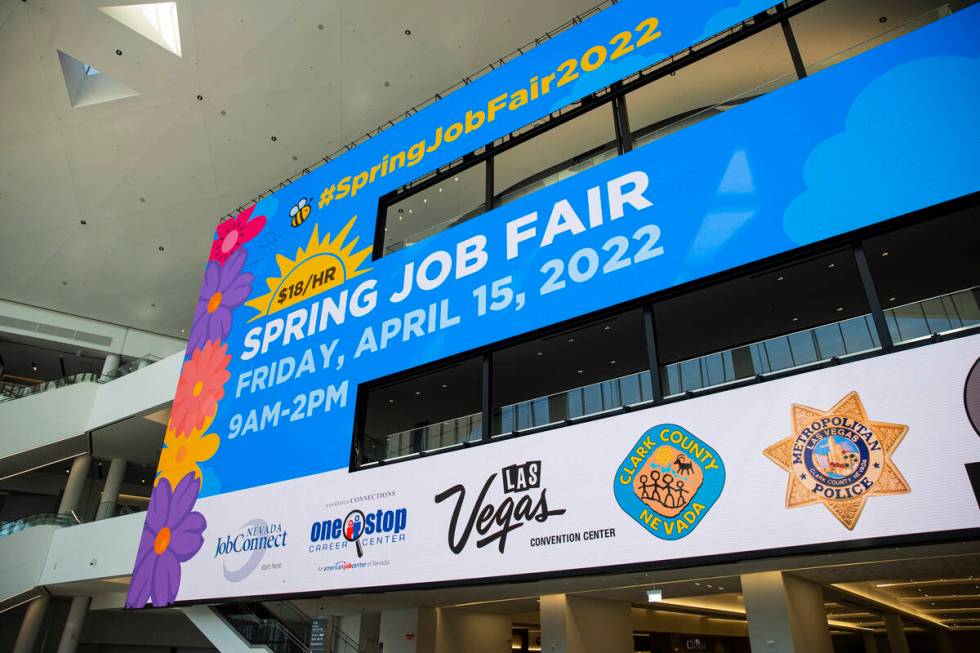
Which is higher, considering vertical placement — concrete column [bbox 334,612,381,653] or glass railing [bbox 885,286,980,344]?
glass railing [bbox 885,286,980,344]

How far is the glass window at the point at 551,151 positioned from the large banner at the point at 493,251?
3.70 meters

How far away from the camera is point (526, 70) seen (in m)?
16.0

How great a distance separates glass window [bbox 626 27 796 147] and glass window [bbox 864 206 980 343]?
18.9 feet

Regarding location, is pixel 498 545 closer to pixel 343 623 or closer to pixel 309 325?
pixel 309 325

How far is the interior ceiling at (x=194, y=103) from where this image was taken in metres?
18.5

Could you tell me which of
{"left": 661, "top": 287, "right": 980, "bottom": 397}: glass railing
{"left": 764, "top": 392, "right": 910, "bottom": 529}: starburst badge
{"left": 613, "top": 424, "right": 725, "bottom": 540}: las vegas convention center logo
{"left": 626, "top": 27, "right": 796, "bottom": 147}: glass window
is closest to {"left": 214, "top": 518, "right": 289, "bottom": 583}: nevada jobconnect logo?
{"left": 613, "top": 424, "right": 725, "bottom": 540}: las vegas convention center logo

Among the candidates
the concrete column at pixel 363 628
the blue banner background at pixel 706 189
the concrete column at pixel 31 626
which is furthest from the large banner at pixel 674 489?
the concrete column at pixel 31 626

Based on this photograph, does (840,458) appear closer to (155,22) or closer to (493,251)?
(493,251)

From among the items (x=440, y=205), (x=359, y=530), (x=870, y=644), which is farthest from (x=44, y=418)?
(x=870, y=644)

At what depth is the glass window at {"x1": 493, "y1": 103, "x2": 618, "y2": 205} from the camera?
19.4 meters

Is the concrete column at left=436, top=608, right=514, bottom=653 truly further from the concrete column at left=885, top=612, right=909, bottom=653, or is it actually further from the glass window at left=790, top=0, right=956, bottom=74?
the glass window at left=790, top=0, right=956, bottom=74

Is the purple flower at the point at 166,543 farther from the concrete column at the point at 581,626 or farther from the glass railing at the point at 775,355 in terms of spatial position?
the glass railing at the point at 775,355

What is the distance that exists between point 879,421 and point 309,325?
509 inches

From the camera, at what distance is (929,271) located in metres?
13.6
